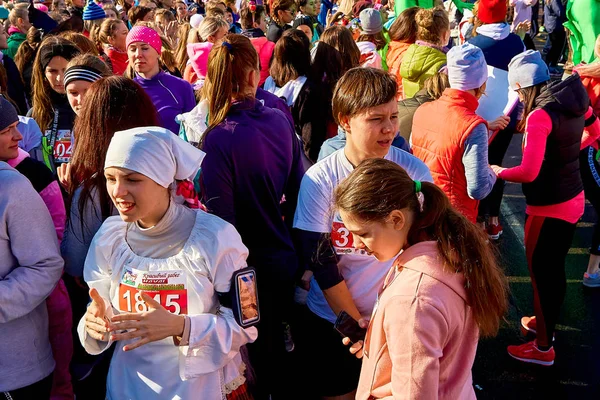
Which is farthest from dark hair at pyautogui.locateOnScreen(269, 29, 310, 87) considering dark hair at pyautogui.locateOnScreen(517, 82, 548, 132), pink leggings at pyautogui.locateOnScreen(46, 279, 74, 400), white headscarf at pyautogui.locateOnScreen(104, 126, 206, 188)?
white headscarf at pyautogui.locateOnScreen(104, 126, 206, 188)

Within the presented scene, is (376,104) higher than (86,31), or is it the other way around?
(376,104)

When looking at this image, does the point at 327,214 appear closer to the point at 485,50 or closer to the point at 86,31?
the point at 485,50

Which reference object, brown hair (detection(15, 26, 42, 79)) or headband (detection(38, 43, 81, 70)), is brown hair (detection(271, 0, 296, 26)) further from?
headband (detection(38, 43, 81, 70))

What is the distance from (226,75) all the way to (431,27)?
3.27 metres

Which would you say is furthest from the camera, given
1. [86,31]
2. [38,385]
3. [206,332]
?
[86,31]

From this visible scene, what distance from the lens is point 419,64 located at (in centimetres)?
578

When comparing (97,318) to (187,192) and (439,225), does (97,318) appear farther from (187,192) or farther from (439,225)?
(439,225)

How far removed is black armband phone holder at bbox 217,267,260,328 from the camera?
2275mm

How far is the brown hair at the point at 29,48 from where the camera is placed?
20.8 ft

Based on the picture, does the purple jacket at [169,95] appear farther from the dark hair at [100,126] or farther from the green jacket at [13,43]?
the green jacket at [13,43]

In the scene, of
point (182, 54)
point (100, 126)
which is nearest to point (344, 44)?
point (182, 54)

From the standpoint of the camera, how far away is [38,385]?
103 inches

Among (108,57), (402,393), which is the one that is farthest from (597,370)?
(108,57)

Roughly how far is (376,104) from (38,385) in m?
1.84
